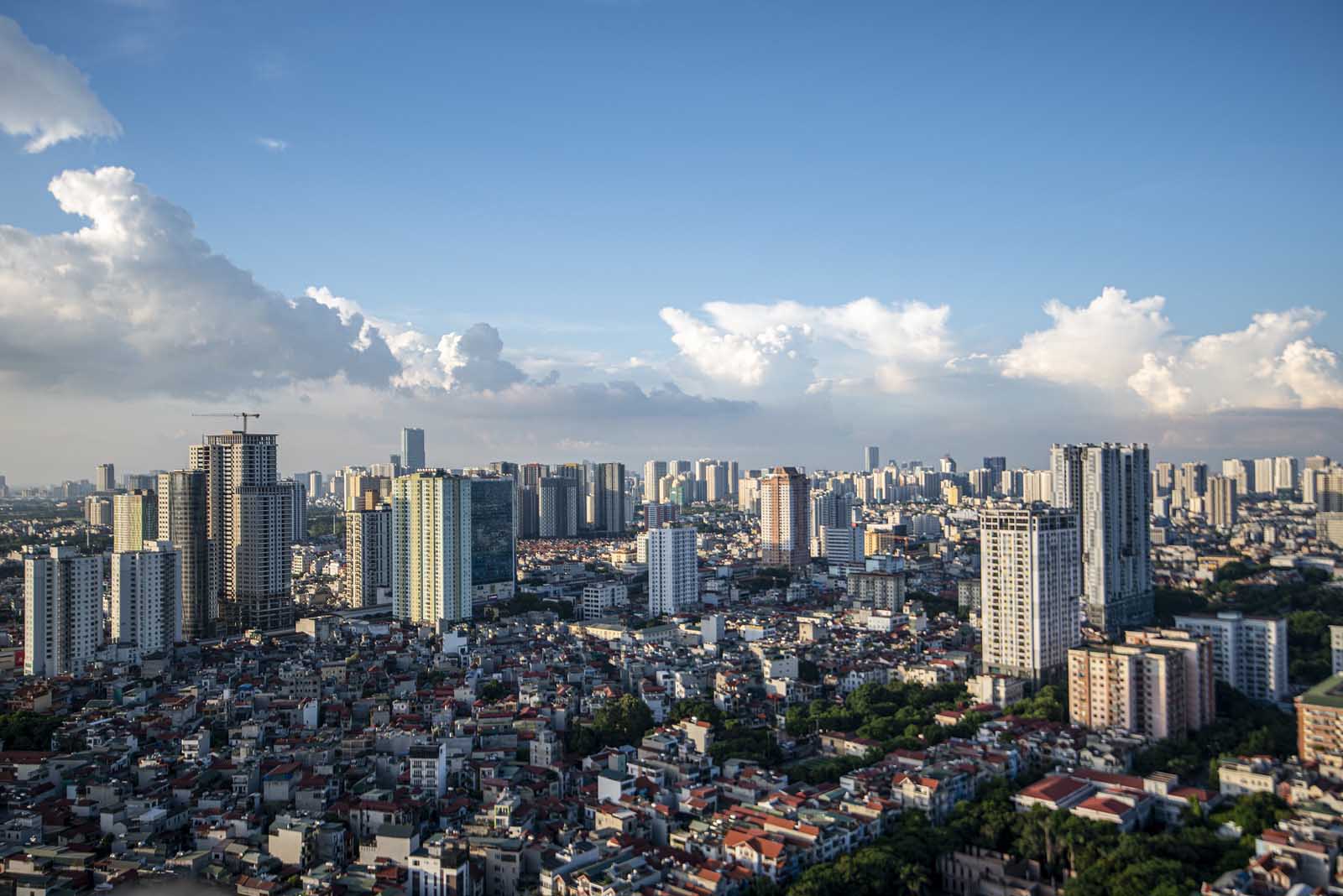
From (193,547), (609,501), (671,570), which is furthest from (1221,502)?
(193,547)

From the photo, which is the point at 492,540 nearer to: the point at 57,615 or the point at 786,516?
the point at 57,615

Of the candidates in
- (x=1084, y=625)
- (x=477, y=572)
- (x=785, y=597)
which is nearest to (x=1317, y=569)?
(x=1084, y=625)

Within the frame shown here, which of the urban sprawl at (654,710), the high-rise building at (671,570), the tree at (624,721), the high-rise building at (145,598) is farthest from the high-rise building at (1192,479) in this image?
the high-rise building at (145,598)

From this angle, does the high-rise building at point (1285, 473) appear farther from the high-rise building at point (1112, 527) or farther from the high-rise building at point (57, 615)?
the high-rise building at point (57, 615)

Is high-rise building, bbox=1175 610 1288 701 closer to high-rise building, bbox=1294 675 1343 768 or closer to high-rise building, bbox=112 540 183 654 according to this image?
high-rise building, bbox=1294 675 1343 768

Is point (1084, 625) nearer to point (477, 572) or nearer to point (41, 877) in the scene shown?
point (477, 572)
